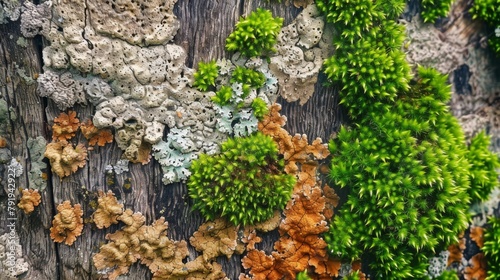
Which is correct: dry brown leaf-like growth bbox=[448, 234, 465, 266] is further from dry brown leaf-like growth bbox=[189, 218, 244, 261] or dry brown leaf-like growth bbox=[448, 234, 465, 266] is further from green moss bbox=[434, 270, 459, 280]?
dry brown leaf-like growth bbox=[189, 218, 244, 261]

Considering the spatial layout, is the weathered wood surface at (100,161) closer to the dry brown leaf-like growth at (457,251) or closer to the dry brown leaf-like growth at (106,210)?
the dry brown leaf-like growth at (106,210)

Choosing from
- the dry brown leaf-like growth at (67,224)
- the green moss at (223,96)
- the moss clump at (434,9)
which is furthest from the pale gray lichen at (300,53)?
the dry brown leaf-like growth at (67,224)

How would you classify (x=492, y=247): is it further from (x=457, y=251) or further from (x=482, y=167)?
(x=482, y=167)

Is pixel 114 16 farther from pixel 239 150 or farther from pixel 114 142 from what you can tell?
pixel 239 150

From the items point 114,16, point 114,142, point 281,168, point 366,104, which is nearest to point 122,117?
point 114,142

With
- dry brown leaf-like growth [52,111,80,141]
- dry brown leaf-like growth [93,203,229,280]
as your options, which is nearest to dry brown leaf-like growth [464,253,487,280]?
dry brown leaf-like growth [93,203,229,280]
